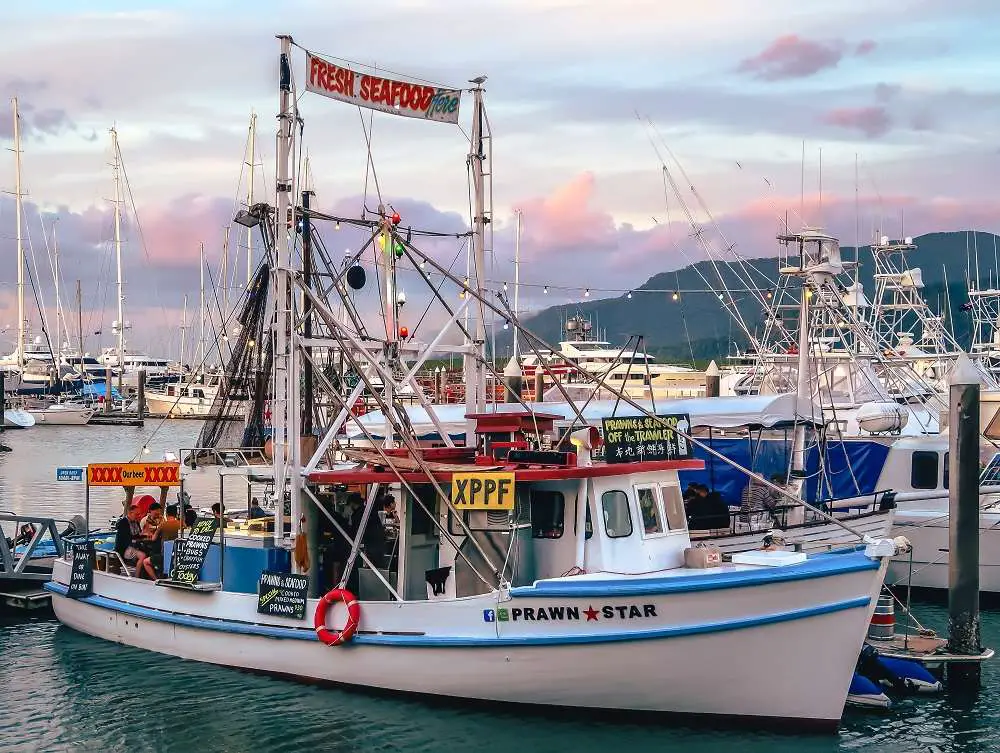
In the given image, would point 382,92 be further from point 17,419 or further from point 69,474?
point 17,419

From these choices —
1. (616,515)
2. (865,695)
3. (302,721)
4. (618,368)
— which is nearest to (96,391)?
(618,368)

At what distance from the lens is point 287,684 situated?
17.5 m

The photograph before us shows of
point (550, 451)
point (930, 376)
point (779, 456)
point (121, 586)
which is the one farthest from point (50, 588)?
point (930, 376)

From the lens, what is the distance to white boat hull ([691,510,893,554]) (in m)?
21.0

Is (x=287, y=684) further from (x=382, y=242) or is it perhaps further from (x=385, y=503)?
(x=382, y=242)

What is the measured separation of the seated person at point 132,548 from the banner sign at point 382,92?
8399 mm

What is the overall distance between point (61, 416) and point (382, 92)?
8887cm

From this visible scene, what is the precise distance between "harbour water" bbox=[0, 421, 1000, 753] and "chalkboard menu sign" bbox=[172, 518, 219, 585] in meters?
1.44

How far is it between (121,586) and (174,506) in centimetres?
224

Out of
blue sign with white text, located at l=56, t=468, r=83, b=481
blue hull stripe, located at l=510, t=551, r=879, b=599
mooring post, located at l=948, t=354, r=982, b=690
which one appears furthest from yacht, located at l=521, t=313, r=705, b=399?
blue hull stripe, located at l=510, t=551, r=879, b=599

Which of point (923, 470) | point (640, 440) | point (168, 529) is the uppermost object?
point (640, 440)

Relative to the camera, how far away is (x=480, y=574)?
1648cm

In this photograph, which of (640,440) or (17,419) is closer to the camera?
(640,440)

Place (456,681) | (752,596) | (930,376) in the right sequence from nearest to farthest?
(752,596) < (456,681) < (930,376)
